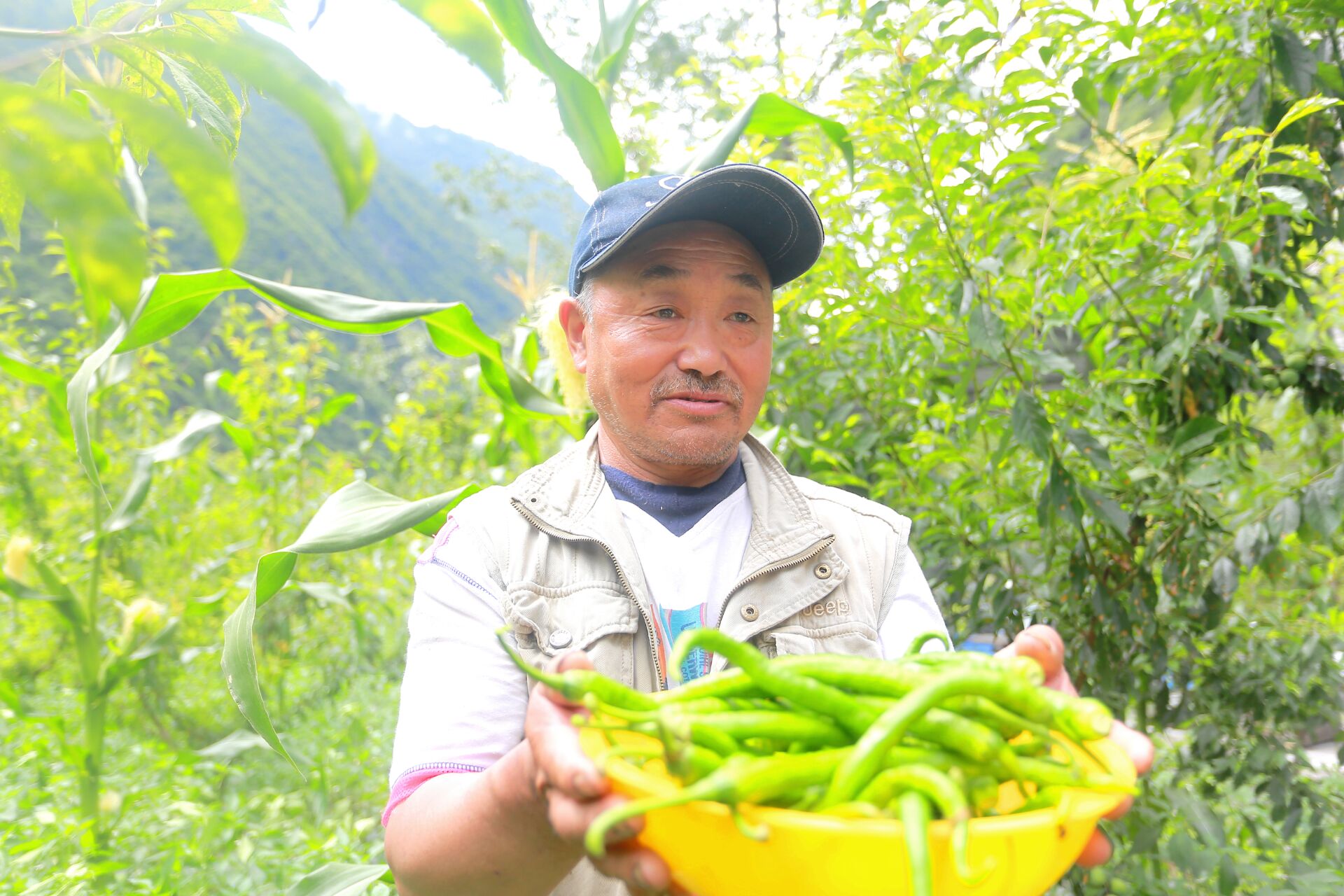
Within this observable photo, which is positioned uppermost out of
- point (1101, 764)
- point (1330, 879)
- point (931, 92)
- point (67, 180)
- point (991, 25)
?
point (991, 25)

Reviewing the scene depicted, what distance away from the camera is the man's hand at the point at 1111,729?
860 millimetres

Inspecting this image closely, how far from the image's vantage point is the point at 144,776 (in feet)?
10.0

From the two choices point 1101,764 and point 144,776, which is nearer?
point 1101,764

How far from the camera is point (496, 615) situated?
1.39 metres

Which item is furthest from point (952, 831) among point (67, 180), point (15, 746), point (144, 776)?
point (15, 746)

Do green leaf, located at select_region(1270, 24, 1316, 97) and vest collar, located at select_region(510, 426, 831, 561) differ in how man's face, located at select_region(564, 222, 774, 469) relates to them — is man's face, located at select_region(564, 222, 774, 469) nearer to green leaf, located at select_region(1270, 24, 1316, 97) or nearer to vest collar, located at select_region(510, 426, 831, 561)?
vest collar, located at select_region(510, 426, 831, 561)

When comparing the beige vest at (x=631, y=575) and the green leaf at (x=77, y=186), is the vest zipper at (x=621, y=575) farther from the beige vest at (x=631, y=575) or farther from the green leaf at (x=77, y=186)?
the green leaf at (x=77, y=186)

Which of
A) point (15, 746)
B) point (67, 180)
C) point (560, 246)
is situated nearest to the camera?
point (67, 180)

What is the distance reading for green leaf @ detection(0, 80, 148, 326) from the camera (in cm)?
32

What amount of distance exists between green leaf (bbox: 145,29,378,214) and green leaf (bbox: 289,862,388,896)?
1.70 m

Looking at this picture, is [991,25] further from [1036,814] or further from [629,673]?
[1036,814]

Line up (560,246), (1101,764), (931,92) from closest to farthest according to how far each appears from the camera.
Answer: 1. (1101,764)
2. (931,92)
3. (560,246)

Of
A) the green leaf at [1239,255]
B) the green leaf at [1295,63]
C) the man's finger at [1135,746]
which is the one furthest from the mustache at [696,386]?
the green leaf at [1295,63]

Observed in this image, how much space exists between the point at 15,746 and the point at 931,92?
343 centimetres
